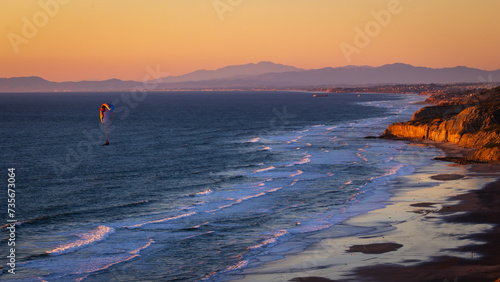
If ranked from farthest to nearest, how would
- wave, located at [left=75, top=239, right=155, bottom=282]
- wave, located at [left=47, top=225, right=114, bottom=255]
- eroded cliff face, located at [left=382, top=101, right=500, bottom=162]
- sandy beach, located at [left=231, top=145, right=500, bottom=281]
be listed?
1. eroded cliff face, located at [left=382, top=101, right=500, bottom=162]
2. wave, located at [left=47, top=225, right=114, bottom=255]
3. wave, located at [left=75, top=239, right=155, bottom=282]
4. sandy beach, located at [left=231, top=145, right=500, bottom=281]

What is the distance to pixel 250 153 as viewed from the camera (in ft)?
214

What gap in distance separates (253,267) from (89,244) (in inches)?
360

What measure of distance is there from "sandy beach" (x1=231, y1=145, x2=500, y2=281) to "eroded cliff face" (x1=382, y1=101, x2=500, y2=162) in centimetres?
1444

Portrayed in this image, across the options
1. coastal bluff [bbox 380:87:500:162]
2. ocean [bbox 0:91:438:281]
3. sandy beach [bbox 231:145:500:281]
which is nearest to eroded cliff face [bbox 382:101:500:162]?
coastal bluff [bbox 380:87:500:162]

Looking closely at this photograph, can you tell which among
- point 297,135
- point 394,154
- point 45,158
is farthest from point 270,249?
point 297,135

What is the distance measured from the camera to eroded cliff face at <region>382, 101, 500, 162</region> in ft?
174

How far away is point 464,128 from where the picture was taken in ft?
215

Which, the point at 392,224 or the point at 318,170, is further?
the point at 318,170

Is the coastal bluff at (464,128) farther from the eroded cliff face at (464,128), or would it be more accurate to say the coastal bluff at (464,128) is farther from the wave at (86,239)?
the wave at (86,239)

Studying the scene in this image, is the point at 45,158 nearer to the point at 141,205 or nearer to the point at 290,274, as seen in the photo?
the point at 141,205

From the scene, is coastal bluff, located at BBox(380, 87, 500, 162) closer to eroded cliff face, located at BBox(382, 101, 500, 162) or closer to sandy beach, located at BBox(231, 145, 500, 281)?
eroded cliff face, located at BBox(382, 101, 500, 162)

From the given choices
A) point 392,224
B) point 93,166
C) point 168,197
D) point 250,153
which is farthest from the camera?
point 250,153

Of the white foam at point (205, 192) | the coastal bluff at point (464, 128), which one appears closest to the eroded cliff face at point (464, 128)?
the coastal bluff at point (464, 128)

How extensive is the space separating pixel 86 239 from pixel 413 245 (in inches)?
637
